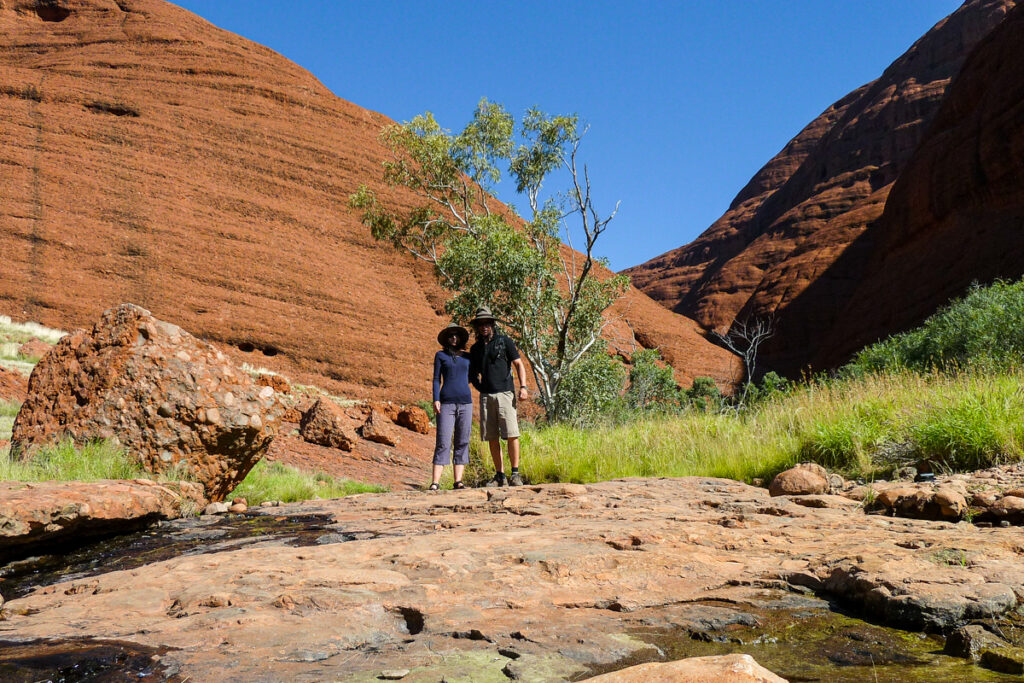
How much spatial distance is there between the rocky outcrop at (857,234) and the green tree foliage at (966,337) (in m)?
15.8

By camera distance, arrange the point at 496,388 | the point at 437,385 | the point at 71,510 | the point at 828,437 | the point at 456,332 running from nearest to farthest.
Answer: the point at 71,510 → the point at 828,437 → the point at 437,385 → the point at 496,388 → the point at 456,332

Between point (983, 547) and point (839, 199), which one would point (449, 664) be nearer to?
point (983, 547)

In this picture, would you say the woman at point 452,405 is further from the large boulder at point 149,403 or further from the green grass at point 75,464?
the green grass at point 75,464

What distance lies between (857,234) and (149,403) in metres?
52.4

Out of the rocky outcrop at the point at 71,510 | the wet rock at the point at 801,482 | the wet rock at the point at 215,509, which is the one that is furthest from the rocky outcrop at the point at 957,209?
the rocky outcrop at the point at 71,510

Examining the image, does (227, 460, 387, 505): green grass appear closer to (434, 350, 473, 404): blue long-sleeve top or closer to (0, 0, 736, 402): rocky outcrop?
(434, 350, 473, 404): blue long-sleeve top

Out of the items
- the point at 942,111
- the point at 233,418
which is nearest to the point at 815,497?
the point at 233,418

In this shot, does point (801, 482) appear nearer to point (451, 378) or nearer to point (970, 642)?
point (970, 642)

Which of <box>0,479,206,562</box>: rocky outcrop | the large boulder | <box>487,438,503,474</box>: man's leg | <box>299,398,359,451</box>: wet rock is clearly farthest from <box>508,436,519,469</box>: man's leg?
<box>299,398,359,451</box>: wet rock

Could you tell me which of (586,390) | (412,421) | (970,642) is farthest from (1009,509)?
(412,421)

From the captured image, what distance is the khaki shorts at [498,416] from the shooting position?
6.92 meters

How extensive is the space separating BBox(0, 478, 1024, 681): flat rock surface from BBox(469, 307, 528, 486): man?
9.11ft

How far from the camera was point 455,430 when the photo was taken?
712 centimetres

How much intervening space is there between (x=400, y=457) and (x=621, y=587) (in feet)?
37.0
